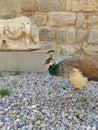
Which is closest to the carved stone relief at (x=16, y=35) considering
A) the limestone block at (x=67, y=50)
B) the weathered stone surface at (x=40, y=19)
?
the weathered stone surface at (x=40, y=19)

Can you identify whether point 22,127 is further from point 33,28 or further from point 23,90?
point 33,28

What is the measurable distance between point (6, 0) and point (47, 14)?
679 millimetres

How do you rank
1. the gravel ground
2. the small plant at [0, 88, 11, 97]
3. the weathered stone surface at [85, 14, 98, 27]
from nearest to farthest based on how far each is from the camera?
the gravel ground → the small plant at [0, 88, 11, 97] → the weathered stone surface at [85, 14, 98, 27]

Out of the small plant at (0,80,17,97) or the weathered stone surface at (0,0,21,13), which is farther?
the weathered stone surface at (0,0,21,13)

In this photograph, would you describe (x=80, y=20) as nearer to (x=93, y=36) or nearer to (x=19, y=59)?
(x=93, y=36)

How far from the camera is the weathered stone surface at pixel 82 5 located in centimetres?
606

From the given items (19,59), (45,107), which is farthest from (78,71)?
(19,59)

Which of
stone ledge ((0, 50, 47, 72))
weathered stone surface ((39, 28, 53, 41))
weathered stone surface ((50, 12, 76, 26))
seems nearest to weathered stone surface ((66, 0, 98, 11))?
weathered stone surface ((50, 12, 76, 26))

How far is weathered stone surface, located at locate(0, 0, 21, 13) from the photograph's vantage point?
6.04 m

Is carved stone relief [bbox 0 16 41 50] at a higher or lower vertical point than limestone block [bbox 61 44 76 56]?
higher

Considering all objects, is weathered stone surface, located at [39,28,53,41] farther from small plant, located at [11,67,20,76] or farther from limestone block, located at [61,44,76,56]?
small plant, located at [11,67,20,76]

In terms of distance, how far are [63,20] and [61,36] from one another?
259mm

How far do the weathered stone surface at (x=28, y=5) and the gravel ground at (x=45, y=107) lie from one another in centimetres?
190

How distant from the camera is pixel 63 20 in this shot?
619cm
